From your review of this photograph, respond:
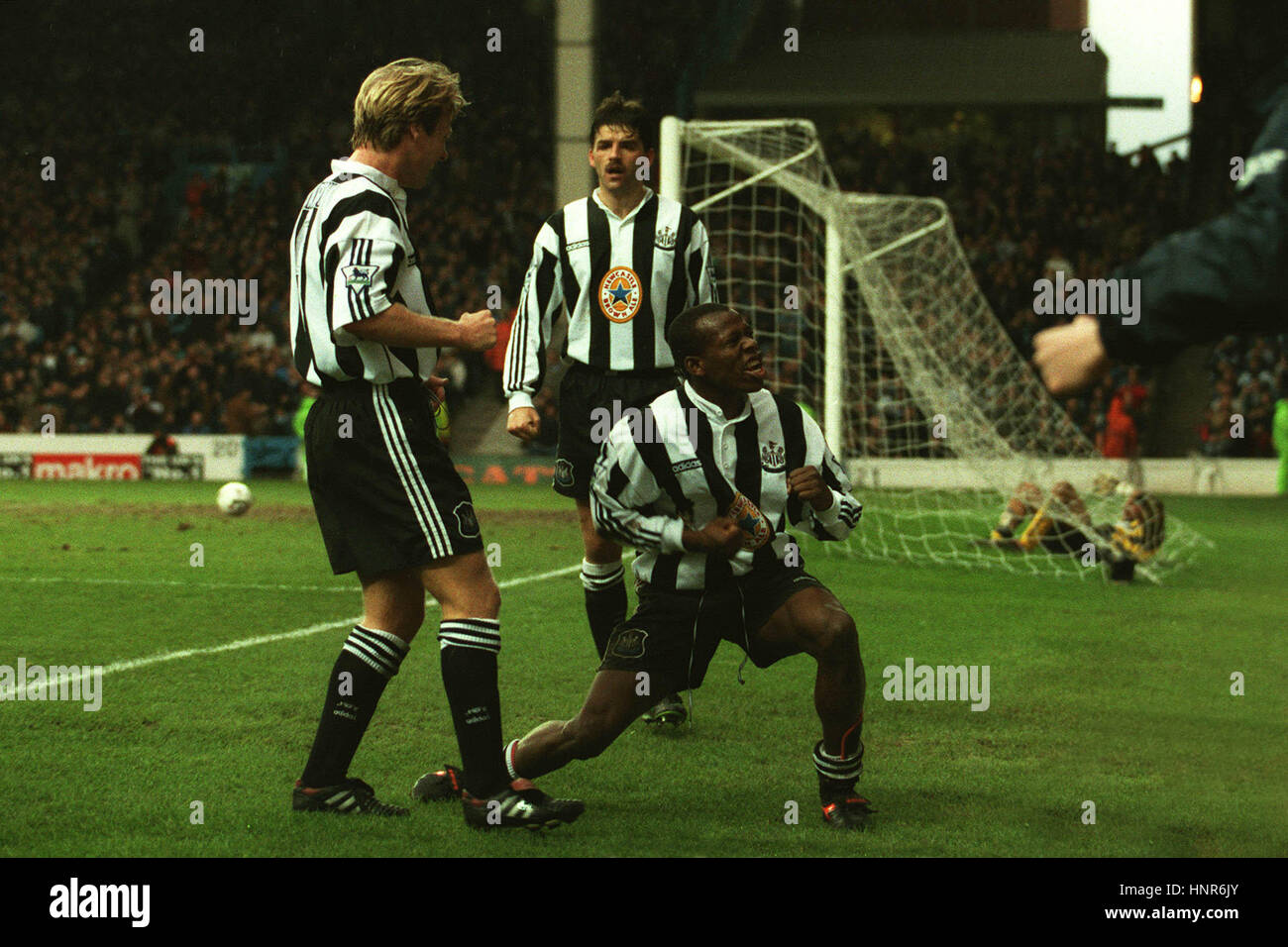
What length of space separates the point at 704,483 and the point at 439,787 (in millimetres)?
1219

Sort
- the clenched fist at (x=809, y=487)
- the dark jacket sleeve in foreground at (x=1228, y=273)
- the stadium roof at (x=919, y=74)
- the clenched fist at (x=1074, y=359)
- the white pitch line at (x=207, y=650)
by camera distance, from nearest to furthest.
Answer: the dark jacket sleeve in foreground at (x=1228, y=273)
the clenched fist at (x=1074, y=359)
the clenched fist at (x=809, y=487)
the white pitch line at (x=207, y=650)
the stadium roof at (x=919, y=74)

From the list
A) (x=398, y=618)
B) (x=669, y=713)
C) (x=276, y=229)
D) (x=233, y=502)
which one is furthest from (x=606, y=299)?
(x=276, y=229)

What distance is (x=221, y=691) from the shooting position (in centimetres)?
599

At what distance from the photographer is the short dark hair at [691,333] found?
4.34 m

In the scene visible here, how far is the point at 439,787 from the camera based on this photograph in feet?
14.6

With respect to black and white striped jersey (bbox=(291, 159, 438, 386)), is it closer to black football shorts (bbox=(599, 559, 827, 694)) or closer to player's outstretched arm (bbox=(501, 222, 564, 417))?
black football shorts (bbox=(599, 559, 827, 694))

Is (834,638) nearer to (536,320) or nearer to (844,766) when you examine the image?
(844,766)

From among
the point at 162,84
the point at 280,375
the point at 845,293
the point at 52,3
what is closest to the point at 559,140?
the point at 845,293

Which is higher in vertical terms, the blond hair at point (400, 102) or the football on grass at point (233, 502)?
the blond hair at point (400, 102)

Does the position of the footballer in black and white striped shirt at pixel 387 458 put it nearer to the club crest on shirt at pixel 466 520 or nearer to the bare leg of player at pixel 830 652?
the club crest on shirt at pixel 466 520

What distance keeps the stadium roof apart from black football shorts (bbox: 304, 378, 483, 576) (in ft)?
97.2

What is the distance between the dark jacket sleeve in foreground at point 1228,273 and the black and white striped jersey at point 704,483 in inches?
80.3

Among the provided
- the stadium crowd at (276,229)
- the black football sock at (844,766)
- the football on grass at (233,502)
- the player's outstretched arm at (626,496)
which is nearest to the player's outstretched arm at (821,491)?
the player's outstretched arm at (626,496)

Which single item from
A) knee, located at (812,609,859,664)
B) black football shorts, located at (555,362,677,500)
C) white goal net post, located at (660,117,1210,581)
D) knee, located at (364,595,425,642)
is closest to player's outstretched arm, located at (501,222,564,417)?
black football shorts, located at (555,362,677,500)
